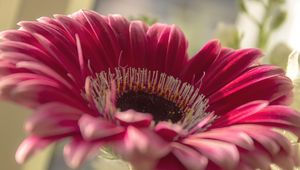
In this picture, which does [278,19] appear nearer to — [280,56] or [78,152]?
[280,56]

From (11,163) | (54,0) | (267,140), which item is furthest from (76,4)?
(267,140)

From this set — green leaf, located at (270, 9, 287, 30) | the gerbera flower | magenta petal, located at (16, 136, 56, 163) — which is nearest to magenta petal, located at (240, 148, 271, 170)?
the gerbera flower

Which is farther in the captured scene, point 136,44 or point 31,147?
point 136,44

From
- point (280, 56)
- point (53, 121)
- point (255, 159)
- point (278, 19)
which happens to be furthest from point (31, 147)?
point (278, 19)

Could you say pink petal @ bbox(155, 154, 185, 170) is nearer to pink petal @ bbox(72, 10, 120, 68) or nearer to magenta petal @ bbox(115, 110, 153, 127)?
magenta petal @ bbox(115, 110, 153, 127)

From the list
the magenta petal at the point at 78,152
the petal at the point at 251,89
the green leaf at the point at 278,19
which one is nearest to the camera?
the magenta petal at the point at 78,152

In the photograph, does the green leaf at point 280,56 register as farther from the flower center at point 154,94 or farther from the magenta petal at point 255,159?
the magenta petal at point 255,159

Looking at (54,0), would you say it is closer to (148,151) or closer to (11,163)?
(11,163)

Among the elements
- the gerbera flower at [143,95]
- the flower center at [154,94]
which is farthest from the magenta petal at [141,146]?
the flower center at [154,94]
